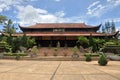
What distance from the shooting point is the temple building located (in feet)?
164

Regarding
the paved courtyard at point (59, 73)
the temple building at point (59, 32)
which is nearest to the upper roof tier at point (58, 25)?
the temple building at point (59, 32)

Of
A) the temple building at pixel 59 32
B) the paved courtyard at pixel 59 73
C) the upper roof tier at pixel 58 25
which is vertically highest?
the upper roof tier at pixel 58 25

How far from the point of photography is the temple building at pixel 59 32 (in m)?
50.0

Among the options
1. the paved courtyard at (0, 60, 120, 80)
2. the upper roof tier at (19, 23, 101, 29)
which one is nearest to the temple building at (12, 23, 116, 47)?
the upper roof tier at (19, 23, 101, 29)

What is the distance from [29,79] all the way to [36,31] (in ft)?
151

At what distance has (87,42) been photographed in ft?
145

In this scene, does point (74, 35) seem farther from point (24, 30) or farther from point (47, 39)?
point (24, 30)

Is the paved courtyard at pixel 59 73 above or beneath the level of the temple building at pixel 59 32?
beneath

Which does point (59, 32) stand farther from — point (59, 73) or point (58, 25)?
point (59, 73)

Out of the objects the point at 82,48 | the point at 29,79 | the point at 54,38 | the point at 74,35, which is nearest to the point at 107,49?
the point at 82,48

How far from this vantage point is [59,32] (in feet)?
176

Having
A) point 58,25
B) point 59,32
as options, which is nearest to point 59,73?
point 59,32

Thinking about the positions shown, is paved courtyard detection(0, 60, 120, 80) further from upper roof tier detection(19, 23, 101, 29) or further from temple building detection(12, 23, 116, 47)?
upper roof tier detection(19, 23, 101, 29)

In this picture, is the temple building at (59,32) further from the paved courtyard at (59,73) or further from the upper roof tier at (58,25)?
the paved courtyard at (59,73)
